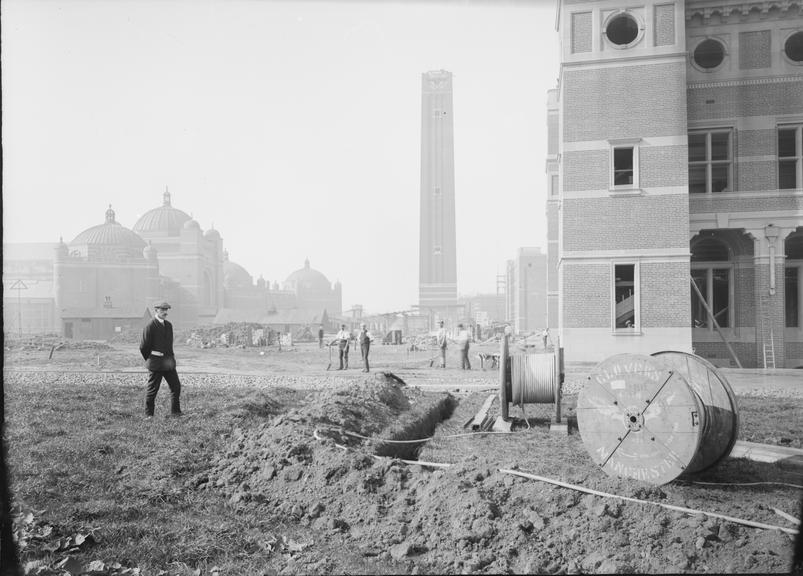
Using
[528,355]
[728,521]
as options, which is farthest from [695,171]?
[728,521]

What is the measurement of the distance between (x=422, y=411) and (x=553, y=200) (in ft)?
82.9

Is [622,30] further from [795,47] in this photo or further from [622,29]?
[795,47]

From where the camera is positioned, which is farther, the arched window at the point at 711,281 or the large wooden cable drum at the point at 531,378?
the arched window at the point at 711,281

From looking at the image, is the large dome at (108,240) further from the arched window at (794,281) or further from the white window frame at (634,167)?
the arched window at (794,281)

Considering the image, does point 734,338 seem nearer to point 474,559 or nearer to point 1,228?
point 474,559

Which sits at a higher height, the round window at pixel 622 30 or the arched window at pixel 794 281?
the round window at pixel 622 30

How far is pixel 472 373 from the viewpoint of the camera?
752 inches

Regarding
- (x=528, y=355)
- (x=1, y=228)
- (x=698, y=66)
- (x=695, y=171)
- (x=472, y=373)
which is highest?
(x=698, y=66)

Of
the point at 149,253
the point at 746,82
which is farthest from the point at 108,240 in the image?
the point at 746,82

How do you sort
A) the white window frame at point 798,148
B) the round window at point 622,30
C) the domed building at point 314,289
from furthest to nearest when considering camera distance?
1. the domed building at point 314,289
2. the round window at point 622,30
3. the white window frame at point 798,148

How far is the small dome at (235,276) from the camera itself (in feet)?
263

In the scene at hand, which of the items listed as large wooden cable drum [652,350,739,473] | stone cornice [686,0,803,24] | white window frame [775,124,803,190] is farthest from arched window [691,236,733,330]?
large wooden cable drum [652,350,739,473]

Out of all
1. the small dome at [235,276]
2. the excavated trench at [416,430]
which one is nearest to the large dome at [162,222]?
the small dome at [235,276]

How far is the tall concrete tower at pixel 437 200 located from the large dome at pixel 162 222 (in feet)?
105
